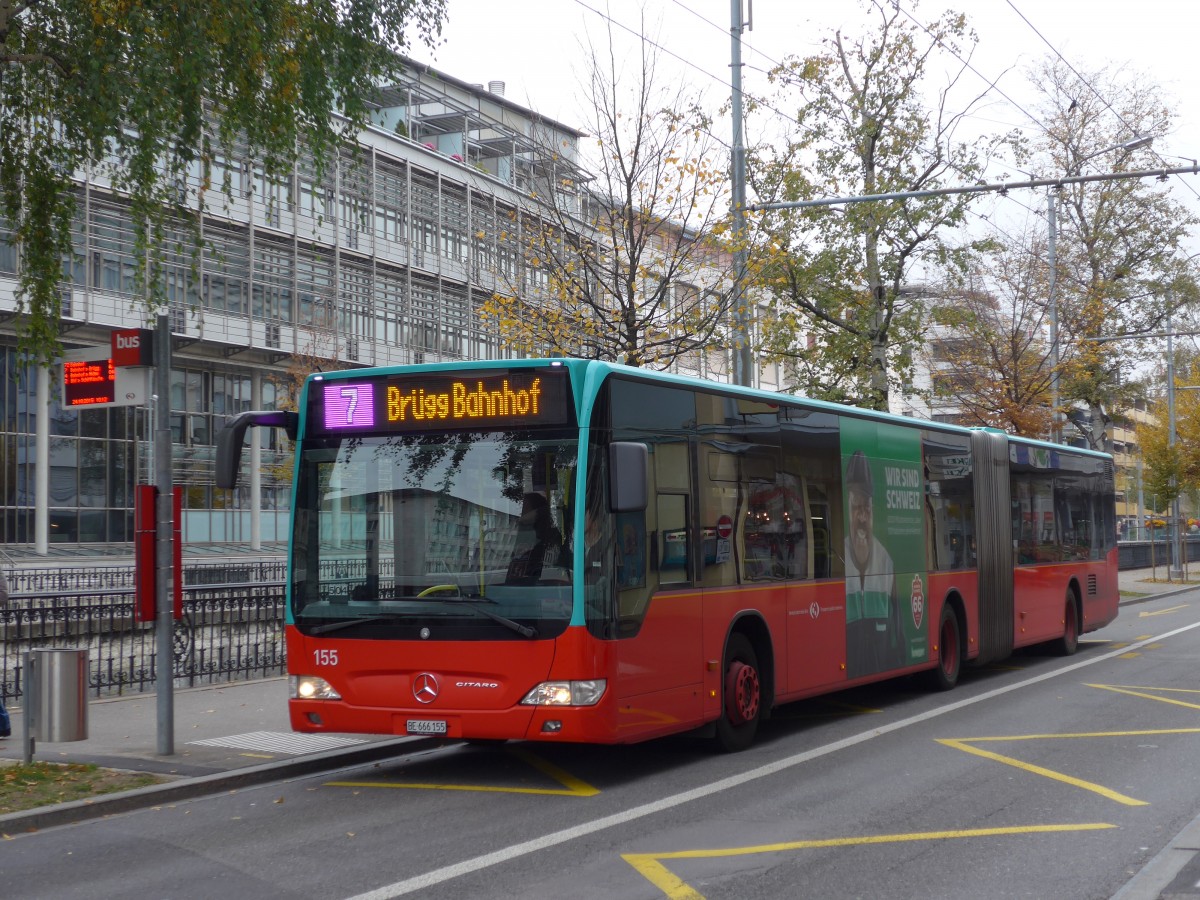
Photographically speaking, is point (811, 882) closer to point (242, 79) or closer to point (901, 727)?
point (901, 727)

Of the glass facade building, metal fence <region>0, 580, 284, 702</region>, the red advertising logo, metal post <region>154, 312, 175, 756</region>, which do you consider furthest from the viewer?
the glass facade building

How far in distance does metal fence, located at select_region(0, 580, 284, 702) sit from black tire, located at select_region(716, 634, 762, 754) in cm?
644

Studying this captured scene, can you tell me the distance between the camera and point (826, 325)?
27141 millimetres

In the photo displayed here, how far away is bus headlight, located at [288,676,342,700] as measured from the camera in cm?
970

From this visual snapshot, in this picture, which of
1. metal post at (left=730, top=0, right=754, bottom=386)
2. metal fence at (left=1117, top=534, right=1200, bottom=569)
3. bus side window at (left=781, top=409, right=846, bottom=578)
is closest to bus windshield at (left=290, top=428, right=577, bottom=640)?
bus side window at (left=781, top=409, right=846, bottom=578)

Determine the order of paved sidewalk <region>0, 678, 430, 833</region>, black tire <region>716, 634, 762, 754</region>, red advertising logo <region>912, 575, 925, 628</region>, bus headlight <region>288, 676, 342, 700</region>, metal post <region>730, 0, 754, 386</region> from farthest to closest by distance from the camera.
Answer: metal post <region>730, 0, 754, 386</region> → red advertising logo <region>912, 575, 925, 628</region> → black tire <region>716, 634, 762, 754</region> → bus headlight <region>288, 676, 342, 700</region> → paved sidewalk <region>0, 678, 430, 833</region>

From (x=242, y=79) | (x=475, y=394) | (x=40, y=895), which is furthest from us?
(x=242, y=79)

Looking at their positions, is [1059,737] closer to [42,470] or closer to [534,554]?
[534,554]

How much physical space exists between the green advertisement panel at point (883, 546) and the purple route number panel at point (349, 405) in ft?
17.0

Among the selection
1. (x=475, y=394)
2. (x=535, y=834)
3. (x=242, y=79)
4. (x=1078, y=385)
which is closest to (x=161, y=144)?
(x=242, y=79)

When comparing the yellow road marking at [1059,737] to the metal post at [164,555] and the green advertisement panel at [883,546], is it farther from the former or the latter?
the metal post at [164,555]

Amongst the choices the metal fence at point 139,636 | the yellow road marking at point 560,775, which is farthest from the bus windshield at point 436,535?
the metal fence at point 139,636

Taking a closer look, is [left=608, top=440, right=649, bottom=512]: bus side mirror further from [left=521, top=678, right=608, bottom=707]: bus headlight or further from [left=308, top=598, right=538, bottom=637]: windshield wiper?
[left=521, top=678, right=608, bottom=707]: bus headlight

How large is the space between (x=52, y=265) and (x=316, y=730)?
4068mm
